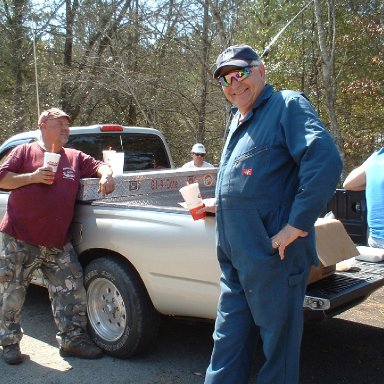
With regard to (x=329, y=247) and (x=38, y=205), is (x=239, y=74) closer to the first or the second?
(x=329, y=247)

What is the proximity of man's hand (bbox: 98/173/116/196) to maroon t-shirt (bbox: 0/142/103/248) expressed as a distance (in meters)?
0.22

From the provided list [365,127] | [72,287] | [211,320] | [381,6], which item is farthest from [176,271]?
[365,127]

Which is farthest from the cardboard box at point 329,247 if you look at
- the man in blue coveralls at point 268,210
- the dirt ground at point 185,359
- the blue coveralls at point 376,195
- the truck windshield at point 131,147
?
the truck windshield at point 131,147

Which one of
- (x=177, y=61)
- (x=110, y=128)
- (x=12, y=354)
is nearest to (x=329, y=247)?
(x=12, y=354)

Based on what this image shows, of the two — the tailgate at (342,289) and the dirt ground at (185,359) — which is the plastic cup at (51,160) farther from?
the tailgate at (342,289)

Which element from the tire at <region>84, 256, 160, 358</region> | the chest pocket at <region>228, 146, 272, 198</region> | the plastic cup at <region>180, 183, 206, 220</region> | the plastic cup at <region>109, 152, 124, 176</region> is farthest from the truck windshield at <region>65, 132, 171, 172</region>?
the chest pocket at <region>228, 146, 272, 198</region>

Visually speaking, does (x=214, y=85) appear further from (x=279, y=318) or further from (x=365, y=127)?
(x=279, y=318)

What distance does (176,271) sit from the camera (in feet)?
11.6

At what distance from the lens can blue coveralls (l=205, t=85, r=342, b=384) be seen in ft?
7.95

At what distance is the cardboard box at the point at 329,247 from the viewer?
3385mm

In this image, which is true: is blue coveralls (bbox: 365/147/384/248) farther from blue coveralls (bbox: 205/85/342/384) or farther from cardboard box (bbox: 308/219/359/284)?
blue coveralls (bbox: 205/85/342/384)

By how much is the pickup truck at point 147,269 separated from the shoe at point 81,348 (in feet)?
0.26

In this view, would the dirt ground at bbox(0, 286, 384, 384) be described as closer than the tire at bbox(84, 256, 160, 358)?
Yes

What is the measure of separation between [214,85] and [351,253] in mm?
9893
